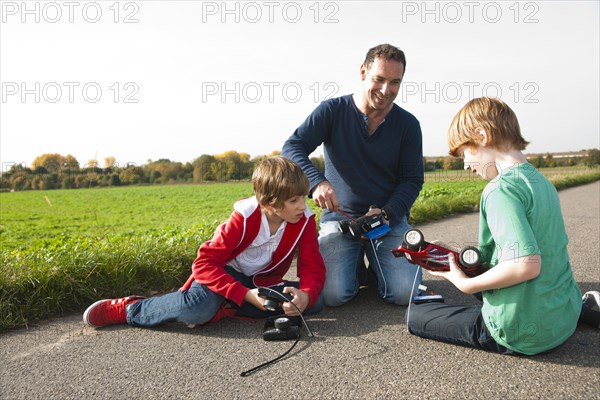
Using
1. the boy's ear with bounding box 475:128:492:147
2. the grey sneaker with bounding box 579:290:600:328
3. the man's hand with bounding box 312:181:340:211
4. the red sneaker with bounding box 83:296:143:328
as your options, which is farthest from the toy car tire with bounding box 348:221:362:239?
the red sneaker with bounding box 83:296:143:328

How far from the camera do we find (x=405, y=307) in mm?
3596

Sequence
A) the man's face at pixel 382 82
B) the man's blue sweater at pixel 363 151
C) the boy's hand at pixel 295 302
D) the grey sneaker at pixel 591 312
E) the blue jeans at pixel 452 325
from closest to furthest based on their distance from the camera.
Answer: the blue jeans at pixel 452 325 → the grey sneaker at pixel 591 312 → the boy's hand at pixel 295 302 → the man's face at pixel 382 82 → the man's blue sweater at pixel 363 151

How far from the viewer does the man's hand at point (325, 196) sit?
3.71 meters

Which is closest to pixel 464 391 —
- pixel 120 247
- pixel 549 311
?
pixel 549 311

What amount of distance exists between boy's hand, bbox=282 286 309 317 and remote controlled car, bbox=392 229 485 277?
680 mm

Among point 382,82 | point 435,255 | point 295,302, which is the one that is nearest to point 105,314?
point 295,302

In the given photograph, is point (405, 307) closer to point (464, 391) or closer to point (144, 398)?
point (464, 391)

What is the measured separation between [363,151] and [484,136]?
5.86 ft

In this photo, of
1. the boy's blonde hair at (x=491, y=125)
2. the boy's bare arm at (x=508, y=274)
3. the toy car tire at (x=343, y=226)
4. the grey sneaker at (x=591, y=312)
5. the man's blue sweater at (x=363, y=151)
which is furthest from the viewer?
the man's blue sweater at (x=363, y=151)

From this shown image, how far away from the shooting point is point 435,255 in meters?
2.75

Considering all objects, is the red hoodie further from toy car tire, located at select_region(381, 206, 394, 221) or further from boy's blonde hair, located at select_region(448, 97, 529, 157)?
boy's blonde hair, located at select_region(448, 97, 529, 157)

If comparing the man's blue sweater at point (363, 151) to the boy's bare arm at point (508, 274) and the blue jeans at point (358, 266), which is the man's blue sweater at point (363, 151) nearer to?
the blue jeans at point (358, 266)

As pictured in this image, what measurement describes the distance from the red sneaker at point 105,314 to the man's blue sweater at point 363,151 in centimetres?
182

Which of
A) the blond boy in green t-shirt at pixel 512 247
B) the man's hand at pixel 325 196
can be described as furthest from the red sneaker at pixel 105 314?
the blond boy in green t-shirt at pixel 512 247
